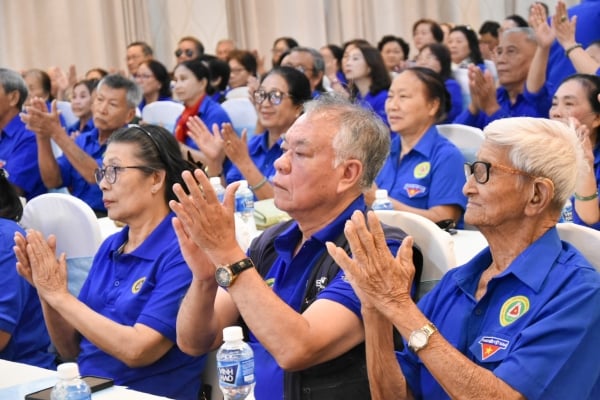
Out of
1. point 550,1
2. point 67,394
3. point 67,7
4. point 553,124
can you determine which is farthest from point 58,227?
point 550,1

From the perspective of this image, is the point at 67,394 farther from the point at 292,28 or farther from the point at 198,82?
the point at 292,28

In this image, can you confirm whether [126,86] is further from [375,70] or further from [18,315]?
[18,315]

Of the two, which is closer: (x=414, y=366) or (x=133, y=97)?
(x=414, y=366)

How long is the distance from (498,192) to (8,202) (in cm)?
186

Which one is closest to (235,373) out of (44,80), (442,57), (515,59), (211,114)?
(515,59)

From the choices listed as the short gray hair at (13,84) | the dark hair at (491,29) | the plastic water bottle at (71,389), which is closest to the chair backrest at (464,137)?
the short gray hair at (13,84)

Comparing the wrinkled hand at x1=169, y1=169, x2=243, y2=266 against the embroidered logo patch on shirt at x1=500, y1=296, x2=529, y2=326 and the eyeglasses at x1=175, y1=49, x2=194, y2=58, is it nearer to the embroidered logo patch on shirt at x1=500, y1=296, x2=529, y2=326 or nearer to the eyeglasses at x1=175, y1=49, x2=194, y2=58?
the embroidered logo patch on shirt at x1=500, y1=296, x2=529, y2=326

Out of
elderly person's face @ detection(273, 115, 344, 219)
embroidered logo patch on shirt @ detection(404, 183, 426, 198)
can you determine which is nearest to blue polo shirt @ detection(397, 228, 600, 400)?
elderly person's face @ detection(273, 115, 344, 219)

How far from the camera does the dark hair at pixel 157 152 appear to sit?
2918mm

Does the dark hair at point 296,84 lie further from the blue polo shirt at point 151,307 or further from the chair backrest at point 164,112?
the blue polo shirt at point 151,307

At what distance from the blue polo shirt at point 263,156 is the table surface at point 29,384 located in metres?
2.56

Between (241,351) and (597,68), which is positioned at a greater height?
(597,68)

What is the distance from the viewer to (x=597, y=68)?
4801 millimetres

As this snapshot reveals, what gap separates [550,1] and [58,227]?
417 inches
